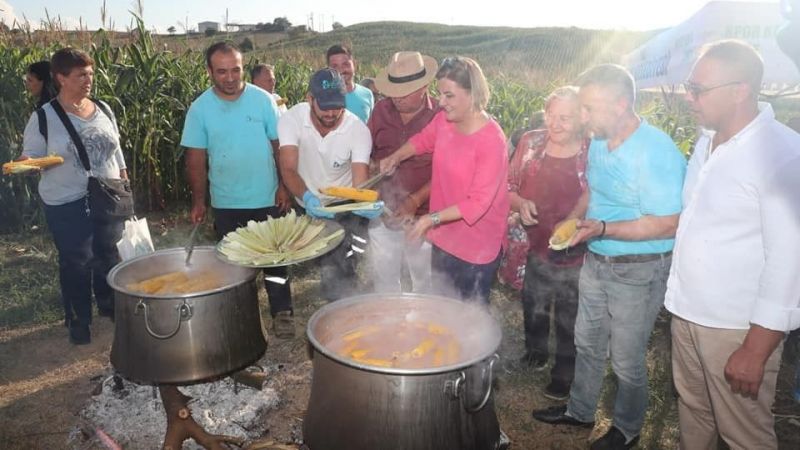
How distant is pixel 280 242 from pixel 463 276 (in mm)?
1379

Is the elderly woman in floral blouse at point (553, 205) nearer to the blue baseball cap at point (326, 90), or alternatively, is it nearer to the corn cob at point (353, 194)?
the corn cob at point (353, 194)

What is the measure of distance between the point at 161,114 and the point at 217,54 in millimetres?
3989

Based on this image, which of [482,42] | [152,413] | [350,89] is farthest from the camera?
[482,42]

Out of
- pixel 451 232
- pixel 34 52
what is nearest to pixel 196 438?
pixel 451 232

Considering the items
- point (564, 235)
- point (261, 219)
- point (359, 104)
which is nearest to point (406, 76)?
point (359, 104)

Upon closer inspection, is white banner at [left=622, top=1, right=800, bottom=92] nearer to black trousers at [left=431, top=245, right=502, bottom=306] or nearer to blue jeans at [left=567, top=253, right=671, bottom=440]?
black trousers at [left=431, top=245, right=502, bottom=306]

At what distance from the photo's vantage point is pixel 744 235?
251 centimetres

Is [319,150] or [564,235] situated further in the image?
[319,150]

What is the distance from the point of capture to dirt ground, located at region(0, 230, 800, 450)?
3938 millimetres

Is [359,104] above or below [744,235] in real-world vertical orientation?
above

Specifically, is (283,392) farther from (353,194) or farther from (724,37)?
(724,37)

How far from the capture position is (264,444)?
3527 millimetres

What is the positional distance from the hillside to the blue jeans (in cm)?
3484

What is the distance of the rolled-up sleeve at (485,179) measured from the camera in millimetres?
3627
